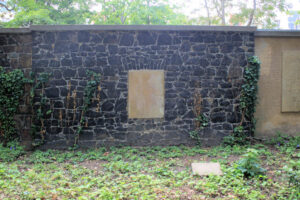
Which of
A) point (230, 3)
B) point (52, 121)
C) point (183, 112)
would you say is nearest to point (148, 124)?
A: point (183, 112)

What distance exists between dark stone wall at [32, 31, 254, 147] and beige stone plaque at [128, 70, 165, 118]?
0.47 feet

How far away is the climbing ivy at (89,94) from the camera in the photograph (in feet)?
25.0

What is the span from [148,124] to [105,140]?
1.30 m

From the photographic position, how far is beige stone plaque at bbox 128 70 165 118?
7.77 meters

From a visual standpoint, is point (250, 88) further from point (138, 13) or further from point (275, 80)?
point (138, 13)

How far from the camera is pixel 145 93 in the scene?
7828 millimetres

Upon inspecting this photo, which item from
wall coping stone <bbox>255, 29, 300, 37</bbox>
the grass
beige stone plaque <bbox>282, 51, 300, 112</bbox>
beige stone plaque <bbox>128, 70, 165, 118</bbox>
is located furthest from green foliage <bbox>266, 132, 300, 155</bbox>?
beige stone plaque <bbox>128, 70, 165, 118</bbox>

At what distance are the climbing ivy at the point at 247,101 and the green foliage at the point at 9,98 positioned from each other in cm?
603

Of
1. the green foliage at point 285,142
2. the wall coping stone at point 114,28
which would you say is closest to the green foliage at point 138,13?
the wall coping stone at point 114,28

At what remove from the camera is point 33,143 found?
764 centimetres

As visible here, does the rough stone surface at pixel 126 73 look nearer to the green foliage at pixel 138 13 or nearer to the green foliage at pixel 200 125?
the green foliage at pixel 200 125

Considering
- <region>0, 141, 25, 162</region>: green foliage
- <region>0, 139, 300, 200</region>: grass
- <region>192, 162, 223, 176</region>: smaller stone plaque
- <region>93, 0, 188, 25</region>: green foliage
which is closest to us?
<region>0, 139, 300, 200</region>: grass

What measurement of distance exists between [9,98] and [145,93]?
379 centimetres

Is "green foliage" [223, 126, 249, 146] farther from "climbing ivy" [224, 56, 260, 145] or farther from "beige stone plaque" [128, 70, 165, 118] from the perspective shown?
"beige stone plaque" [128, 70, 165, 118]
